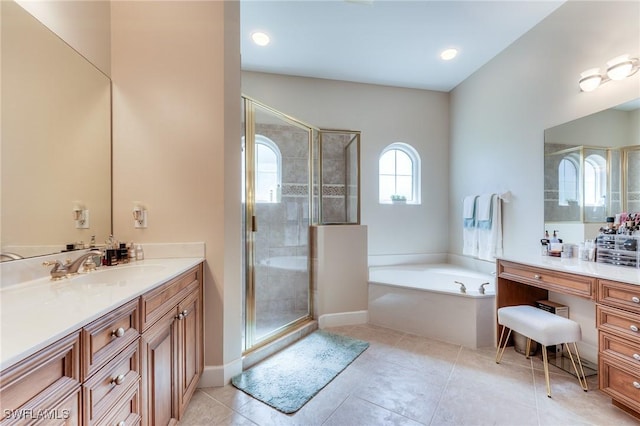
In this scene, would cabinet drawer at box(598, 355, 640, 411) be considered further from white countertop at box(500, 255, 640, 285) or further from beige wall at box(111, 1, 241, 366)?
beige wall at box(111, 1, 241, 366)

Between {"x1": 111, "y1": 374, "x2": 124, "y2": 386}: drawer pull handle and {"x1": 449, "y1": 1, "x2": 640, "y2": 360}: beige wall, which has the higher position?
{"x1": 449, "y1": 1, "x2": 640, "y2": 360}: beige wall

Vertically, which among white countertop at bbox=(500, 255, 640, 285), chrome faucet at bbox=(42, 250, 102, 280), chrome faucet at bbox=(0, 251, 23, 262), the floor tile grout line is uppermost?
chrome faucet at bbox=(0, 251, 23, 262)

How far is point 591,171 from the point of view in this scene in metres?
2.00

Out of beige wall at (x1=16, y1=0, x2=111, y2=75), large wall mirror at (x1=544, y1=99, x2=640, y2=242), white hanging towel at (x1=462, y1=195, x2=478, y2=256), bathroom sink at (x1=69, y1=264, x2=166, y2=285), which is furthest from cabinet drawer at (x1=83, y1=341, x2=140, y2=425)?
white hanging towel at (x1=462, y1=195, x2=478, y2=256)

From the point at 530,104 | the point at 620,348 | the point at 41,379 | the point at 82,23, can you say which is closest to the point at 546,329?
the point at 620,348

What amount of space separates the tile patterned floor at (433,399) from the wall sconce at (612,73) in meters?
2.09

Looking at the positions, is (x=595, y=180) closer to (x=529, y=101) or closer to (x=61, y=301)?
(x=529, y=101)

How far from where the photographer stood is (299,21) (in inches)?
96.0

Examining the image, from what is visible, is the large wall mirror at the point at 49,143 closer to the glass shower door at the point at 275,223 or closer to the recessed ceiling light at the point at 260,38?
the glass shower door at the point at 275,223

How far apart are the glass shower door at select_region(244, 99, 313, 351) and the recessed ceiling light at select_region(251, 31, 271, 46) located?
88 cm

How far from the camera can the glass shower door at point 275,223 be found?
7.03ft

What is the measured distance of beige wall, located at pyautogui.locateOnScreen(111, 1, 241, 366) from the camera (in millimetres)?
1720

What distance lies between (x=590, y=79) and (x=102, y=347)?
3.26 metres

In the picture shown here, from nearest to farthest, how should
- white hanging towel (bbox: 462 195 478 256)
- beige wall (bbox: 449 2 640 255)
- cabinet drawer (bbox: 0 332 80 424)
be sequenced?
1. cabinet drawer (bbox: 0 332 80 424)
2. beige wall (bbox: 449 2 640 255)
3. white hanging towel (bbox: 462 195 478 256)
